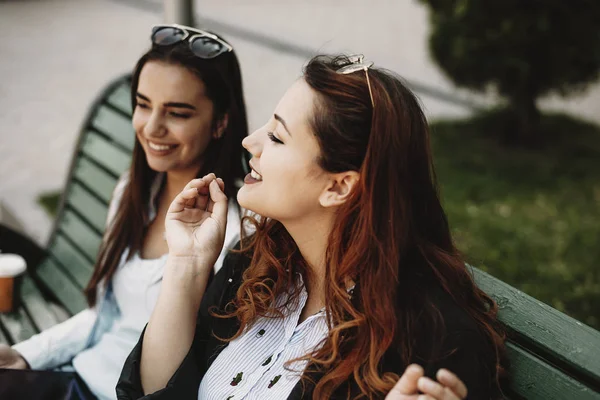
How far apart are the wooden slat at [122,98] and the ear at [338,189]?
1.85m

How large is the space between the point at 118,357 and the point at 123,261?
355 millimetres

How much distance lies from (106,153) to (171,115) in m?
1.09

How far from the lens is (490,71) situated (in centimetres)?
594

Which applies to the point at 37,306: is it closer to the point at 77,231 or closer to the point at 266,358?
the point at 77,231

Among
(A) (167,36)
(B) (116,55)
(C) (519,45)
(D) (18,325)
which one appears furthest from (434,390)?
(B) (116,55)

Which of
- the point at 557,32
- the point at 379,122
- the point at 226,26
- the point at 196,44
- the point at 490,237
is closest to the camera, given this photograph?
the point at 379,122

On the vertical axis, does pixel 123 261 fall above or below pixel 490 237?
above

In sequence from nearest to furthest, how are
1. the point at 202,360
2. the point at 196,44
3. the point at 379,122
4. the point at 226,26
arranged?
1. the point at 379,122
2. the point at 202,360
3. the point at 196,44
4. the point at 226,26

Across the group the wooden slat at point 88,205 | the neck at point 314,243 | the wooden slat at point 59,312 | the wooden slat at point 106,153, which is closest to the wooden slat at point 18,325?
the wooden slat at point 59,312

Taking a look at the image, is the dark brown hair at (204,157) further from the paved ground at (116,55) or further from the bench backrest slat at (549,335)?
the paved ground at (116,55)

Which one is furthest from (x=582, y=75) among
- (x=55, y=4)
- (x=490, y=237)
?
(x=55, y=4)

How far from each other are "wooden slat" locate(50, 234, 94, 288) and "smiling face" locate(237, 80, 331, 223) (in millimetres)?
1681

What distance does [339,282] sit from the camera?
1.79 metres

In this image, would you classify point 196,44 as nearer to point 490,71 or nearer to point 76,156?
point 76,156
